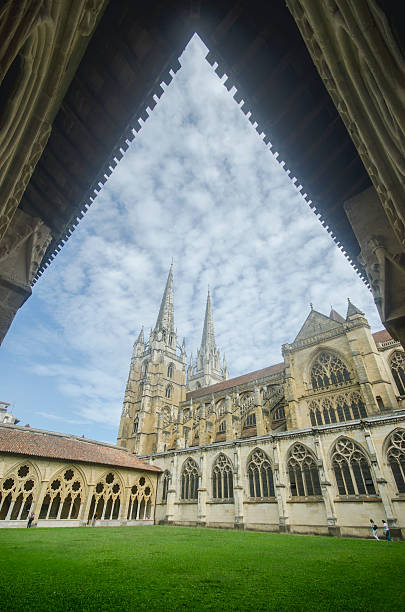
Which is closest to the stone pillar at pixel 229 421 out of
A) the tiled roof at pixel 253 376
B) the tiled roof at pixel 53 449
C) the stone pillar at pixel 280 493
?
the tiled roof at pixel 253 376

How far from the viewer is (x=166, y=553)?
8164mm

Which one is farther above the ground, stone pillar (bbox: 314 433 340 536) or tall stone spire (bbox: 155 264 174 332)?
tall stone spire (bbox: 155 264 174 332)

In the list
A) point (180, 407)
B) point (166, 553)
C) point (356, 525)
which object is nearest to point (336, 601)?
point (166, 553)

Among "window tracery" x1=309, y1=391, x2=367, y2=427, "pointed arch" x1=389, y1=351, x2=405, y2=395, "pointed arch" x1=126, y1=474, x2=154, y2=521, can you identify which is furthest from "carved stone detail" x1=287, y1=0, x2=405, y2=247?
"pointed arch" x1=126, y1=474, x2=154, y2=521

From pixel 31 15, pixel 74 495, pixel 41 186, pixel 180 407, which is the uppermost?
pixel 180 407

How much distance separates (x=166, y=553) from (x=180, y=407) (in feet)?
110

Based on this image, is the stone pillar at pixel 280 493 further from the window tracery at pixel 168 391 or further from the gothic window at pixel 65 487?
the window tracery at pixel 168 391

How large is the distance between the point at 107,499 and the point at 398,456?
1853 centimetres

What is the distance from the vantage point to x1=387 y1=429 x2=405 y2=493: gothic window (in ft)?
46.3

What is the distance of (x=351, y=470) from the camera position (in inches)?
608

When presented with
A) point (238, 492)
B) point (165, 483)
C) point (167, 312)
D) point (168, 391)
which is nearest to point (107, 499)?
point (165, 483)

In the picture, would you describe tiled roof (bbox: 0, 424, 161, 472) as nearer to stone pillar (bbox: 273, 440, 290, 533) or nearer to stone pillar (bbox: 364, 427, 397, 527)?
stone pillar (bbox: 273, 440, 290, 533)

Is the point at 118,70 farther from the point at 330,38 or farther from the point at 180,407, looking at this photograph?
the point at 180,407

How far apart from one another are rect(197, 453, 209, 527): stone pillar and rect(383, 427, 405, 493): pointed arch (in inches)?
481
